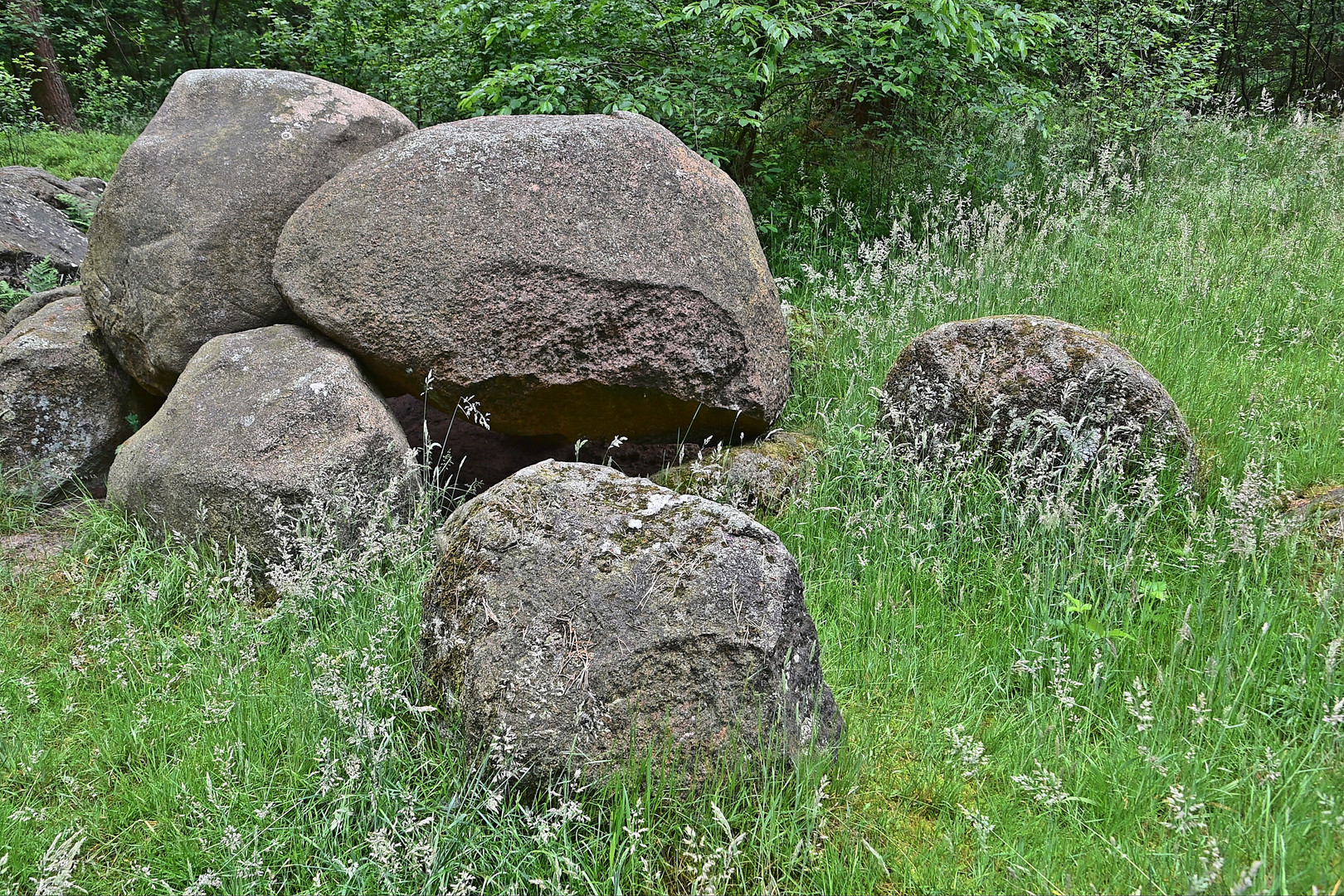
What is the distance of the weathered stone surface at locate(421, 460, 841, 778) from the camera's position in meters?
2.29

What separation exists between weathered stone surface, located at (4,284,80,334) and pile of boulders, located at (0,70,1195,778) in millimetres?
262

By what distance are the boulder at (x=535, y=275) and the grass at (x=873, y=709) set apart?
0.81 metres

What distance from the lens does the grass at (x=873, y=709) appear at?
2.17m

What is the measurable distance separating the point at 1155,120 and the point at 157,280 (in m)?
8.22

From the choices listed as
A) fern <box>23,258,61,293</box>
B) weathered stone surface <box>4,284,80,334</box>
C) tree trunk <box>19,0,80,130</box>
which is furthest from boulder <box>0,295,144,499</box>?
tree trunk <box>19,0,80,130</box>

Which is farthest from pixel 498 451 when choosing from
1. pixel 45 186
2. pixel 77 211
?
pixel 45 186

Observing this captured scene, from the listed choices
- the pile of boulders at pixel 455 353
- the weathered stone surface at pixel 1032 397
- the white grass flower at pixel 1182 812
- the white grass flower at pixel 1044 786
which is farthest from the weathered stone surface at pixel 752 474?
the white grass flower at pixel 1182 812

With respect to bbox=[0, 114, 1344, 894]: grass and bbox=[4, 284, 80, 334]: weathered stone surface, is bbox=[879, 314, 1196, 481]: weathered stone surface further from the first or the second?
bbox=[4, 284, 80, 334]: weathered stone surface

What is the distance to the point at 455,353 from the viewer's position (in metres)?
3.95

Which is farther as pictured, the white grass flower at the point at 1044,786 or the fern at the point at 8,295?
the fern at the point at 8,295

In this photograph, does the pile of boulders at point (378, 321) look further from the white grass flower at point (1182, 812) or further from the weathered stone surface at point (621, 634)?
the white grass flower at point (1182, 812)

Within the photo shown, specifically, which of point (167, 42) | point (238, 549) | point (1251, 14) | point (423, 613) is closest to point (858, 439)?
A: point (423, 613)

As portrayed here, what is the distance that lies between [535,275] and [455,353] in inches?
20.5

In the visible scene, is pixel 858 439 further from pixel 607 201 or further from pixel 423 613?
pixel 423 613
